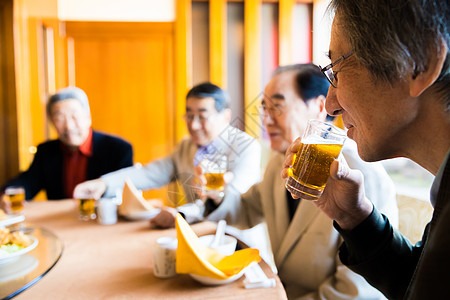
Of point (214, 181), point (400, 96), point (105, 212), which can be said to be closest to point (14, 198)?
point (105, 212)

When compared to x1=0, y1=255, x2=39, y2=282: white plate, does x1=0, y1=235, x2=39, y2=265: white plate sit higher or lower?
higher

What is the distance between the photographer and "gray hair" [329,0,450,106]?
559 millimetres

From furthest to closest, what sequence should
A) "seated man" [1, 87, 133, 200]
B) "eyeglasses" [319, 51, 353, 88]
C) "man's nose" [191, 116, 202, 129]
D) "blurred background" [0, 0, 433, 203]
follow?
"blurred background" [0, 0, 433, 203] < "seated man" [1, 87, 133, 200] < "man's nose" [191, 116, 202, 129] < "eyeglasses" [319, 51, 353, 88]

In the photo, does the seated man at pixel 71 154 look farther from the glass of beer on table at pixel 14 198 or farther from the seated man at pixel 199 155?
the glass of beer on table at pixel 14 198

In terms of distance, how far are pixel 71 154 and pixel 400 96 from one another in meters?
2.55

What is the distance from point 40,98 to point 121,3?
151cm

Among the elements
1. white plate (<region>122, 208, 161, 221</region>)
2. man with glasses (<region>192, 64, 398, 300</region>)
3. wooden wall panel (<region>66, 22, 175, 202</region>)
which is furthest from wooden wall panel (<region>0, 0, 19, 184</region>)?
man with glasses (<region>192, 64, 398, 300</region>)

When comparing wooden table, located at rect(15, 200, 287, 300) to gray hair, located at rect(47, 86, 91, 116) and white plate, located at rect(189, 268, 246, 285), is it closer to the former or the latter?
white plate, located at rect(189, 268, 246, 285)

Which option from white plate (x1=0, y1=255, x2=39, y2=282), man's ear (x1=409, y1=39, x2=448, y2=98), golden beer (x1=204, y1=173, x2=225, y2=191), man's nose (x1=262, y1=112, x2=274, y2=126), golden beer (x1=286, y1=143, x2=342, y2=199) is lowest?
white plate (x1=0, y1=255, x2=39, y2=282)

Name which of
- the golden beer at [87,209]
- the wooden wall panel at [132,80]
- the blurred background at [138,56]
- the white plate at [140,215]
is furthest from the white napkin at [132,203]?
the wooden wall panel at [132,80]

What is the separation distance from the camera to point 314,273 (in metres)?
1.18

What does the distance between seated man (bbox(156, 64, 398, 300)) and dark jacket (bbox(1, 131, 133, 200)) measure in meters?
1.42

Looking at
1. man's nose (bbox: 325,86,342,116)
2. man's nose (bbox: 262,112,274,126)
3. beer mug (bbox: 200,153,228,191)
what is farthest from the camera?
man's nose (bbox: 262,112,274,126)

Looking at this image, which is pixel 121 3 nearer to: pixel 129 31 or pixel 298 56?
pixel 129 31
